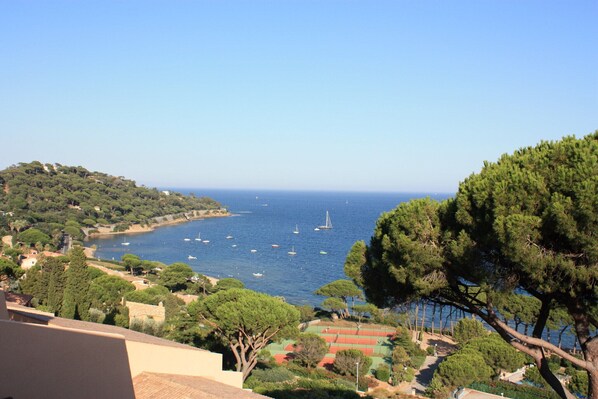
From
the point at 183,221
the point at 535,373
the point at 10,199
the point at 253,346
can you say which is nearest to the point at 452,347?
the point at 535,373

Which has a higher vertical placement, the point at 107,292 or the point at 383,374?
the point at 107,292

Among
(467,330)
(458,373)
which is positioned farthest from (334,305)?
(458,373)

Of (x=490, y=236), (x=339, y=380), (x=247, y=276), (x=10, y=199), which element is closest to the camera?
(x=490, y=236)

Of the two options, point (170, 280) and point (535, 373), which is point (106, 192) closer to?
point (170, 280)

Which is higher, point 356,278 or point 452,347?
point 356,278

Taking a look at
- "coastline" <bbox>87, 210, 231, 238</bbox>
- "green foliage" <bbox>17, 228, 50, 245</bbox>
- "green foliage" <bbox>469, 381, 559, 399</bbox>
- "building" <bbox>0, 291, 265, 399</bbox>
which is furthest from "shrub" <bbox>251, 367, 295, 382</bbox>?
"coastline" <bbox>87, 210, 231, 238</bbox>

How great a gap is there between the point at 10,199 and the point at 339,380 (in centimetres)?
7035

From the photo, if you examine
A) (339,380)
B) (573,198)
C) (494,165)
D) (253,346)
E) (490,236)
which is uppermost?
(494,165)

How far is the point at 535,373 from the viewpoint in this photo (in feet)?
61.3

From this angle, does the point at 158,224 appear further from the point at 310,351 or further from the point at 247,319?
the point at 247,319

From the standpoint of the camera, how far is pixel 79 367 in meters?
5.24

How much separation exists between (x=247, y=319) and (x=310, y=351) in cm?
525

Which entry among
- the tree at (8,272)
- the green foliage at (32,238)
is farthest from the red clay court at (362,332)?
the green foliage at (32,238)

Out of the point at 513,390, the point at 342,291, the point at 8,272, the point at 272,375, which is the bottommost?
the point at 342,291
